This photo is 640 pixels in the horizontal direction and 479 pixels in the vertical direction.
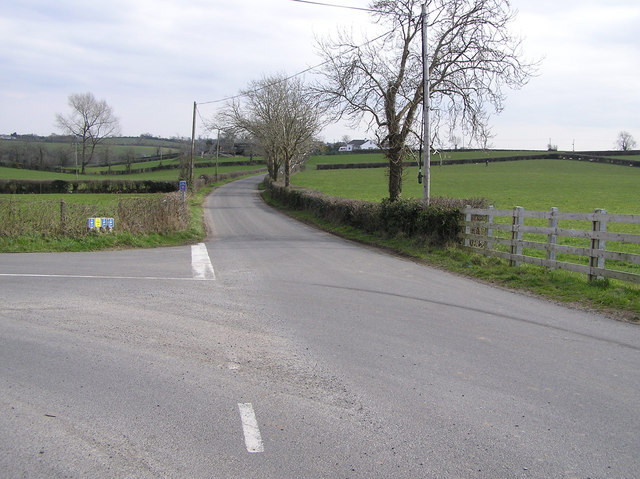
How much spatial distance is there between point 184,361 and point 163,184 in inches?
2505

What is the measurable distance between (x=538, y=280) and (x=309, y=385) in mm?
7428

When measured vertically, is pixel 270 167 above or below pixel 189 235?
above

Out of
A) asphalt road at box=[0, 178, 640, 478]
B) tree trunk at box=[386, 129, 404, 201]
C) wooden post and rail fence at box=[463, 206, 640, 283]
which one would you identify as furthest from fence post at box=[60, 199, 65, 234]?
wooden post and rail fence at box=[463, 206, 640, 283]

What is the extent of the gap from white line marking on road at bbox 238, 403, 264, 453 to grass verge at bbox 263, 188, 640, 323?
6259mm

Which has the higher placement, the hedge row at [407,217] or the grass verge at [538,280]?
the hedge row at [407,217]

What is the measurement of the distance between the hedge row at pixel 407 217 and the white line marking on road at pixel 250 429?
12.4 m

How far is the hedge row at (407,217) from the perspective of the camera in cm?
1625

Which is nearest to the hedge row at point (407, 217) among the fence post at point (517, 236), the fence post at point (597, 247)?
the fence post at point (517, 236)

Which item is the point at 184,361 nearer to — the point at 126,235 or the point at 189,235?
the point at 126,235

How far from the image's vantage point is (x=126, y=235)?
738 inches

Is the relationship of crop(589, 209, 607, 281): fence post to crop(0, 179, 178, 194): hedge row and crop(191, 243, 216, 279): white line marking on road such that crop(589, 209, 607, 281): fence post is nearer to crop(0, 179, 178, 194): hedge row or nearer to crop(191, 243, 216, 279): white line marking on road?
crop(191, 243, 216, 279): white line marking on road

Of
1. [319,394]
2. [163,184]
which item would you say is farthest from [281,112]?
[319,394]

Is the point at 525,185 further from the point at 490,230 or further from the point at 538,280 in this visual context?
the point at 538,280

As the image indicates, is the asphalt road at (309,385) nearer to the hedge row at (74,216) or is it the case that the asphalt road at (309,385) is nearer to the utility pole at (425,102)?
the utility pole at (425,102)
